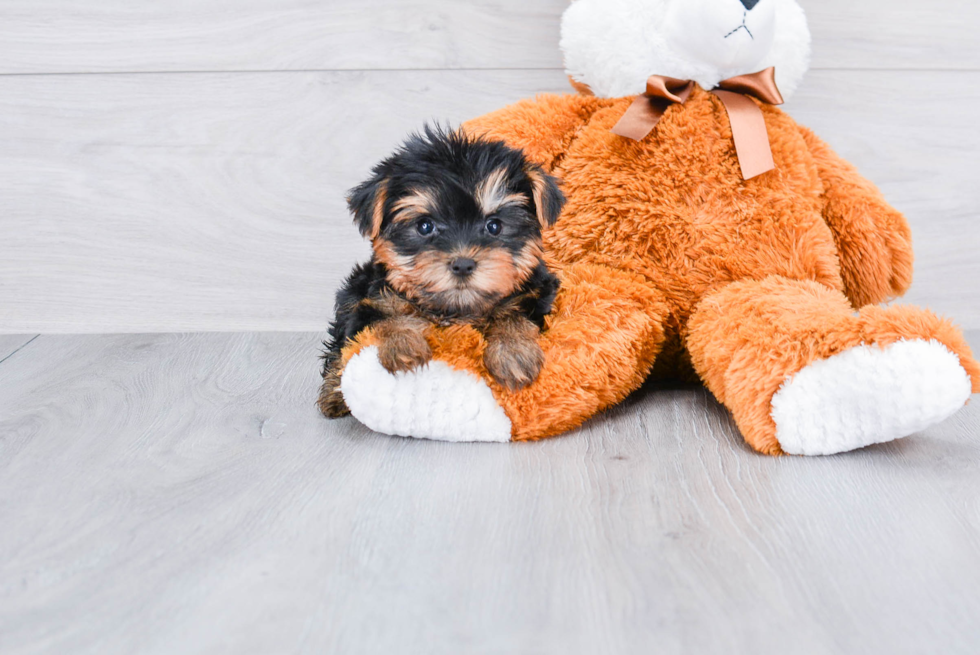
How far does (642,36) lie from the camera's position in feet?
6.17

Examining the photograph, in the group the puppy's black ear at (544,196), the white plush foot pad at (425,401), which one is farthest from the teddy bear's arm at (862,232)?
the white plush foot pad at (425,401)

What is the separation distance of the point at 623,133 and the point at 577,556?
105 centimetres

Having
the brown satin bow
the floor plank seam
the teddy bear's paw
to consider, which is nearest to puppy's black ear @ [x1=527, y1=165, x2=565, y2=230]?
the brown satin bow

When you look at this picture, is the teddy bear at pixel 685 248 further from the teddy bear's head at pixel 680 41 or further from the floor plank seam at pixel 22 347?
the floor plank seam at pixel 22 347

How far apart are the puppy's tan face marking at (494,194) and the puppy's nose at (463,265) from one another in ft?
0.41

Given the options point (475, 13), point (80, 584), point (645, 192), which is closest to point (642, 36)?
point (645, 192)

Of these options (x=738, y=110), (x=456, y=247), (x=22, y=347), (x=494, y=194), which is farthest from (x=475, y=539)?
(x=22, y=347)

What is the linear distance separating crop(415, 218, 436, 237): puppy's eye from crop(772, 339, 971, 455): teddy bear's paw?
0.74 meters

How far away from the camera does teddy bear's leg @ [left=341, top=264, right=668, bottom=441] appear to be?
1.57 m

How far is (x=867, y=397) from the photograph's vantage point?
57.1 inches

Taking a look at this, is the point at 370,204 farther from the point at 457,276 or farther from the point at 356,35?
the point at 356,35

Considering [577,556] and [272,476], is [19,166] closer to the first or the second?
[272,476]

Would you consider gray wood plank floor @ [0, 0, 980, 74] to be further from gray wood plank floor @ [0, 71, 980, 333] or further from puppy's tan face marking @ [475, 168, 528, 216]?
puppy's tan face marking @ [475, 168, 528, 216]

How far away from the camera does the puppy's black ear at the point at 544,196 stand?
160cm
